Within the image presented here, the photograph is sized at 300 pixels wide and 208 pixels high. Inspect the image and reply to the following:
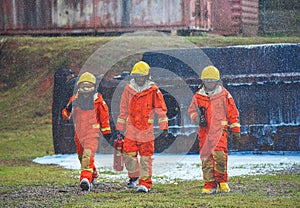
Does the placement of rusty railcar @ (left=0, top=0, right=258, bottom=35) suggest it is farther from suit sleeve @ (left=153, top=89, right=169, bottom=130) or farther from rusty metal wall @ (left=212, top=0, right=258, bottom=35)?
suit sleeve @ (left=153, top=89, right=169, bottom=130)

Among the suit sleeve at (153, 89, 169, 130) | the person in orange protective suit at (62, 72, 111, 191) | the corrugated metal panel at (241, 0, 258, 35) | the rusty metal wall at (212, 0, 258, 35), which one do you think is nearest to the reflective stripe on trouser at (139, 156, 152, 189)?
the suit sleeve at (153, 89, 169, 130)

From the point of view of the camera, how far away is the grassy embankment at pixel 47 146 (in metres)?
9.09

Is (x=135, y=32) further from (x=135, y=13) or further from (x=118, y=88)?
(x=118, y=88)

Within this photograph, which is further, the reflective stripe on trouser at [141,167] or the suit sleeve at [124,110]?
the suit sleeve at [124,110]

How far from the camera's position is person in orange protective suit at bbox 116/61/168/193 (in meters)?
10.5

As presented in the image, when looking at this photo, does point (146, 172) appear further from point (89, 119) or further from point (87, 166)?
point (89, 119)

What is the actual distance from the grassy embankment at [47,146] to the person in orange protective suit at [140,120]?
0.39 metres

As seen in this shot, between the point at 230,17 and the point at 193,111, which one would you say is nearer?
the point at 193,111

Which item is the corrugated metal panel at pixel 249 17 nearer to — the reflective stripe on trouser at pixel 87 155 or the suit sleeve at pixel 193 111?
the reflective stripe on trouser at pixel 87 155

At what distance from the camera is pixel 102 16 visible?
2972 cm

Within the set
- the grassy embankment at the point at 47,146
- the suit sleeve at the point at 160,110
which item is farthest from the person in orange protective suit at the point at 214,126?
the suit sleeve at the point at 160,110

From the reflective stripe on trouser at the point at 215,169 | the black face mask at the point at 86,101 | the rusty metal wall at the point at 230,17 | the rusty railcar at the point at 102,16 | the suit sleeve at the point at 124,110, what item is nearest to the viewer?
the reflective stripe on trouser at the point at 215,169

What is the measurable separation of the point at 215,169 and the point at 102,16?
20.2 m

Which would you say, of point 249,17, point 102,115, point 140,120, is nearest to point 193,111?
point 140,120
